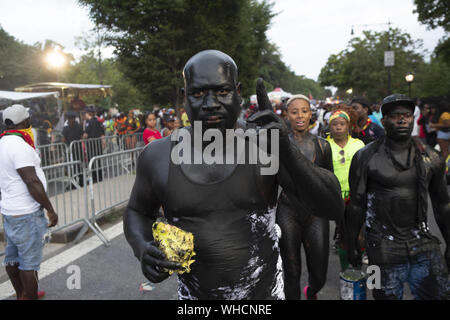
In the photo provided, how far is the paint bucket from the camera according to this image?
360 centimetres

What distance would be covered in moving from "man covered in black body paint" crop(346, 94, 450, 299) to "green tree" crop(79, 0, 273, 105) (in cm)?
1424

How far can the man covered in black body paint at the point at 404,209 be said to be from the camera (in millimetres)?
2926

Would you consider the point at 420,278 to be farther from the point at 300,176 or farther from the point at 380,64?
the point at 380,64

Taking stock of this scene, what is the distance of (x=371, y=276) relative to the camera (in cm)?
336

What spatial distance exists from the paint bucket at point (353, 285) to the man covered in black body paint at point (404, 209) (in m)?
0.50

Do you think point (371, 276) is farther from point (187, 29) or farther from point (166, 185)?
point (187, 29)

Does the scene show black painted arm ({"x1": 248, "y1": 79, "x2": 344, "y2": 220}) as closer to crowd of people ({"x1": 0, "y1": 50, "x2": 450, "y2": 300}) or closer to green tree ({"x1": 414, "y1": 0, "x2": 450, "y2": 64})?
crowd of people ({"x1": 0, "y1": 50, "x2": 450, "y2": 300})

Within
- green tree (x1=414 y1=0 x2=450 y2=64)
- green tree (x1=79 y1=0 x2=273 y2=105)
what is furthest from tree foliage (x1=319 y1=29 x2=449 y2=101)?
green tree (x1=79 y1=0 x2=273 y2=105)

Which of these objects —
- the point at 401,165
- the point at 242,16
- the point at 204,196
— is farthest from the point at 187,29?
the point at 204,196

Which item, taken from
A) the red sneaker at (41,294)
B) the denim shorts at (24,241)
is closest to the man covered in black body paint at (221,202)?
the denim shorts at (24,241)

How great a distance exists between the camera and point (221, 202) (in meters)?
1.69

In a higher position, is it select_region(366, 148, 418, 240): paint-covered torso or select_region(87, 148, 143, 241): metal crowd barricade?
select_region(366, 148, 418, 240): paint-covered torso

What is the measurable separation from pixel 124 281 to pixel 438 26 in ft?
79.9

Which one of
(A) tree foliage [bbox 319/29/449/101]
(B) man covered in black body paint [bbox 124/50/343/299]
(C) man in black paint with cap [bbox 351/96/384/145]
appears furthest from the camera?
(A) tree foliage [bbox 319/29/449/101]
